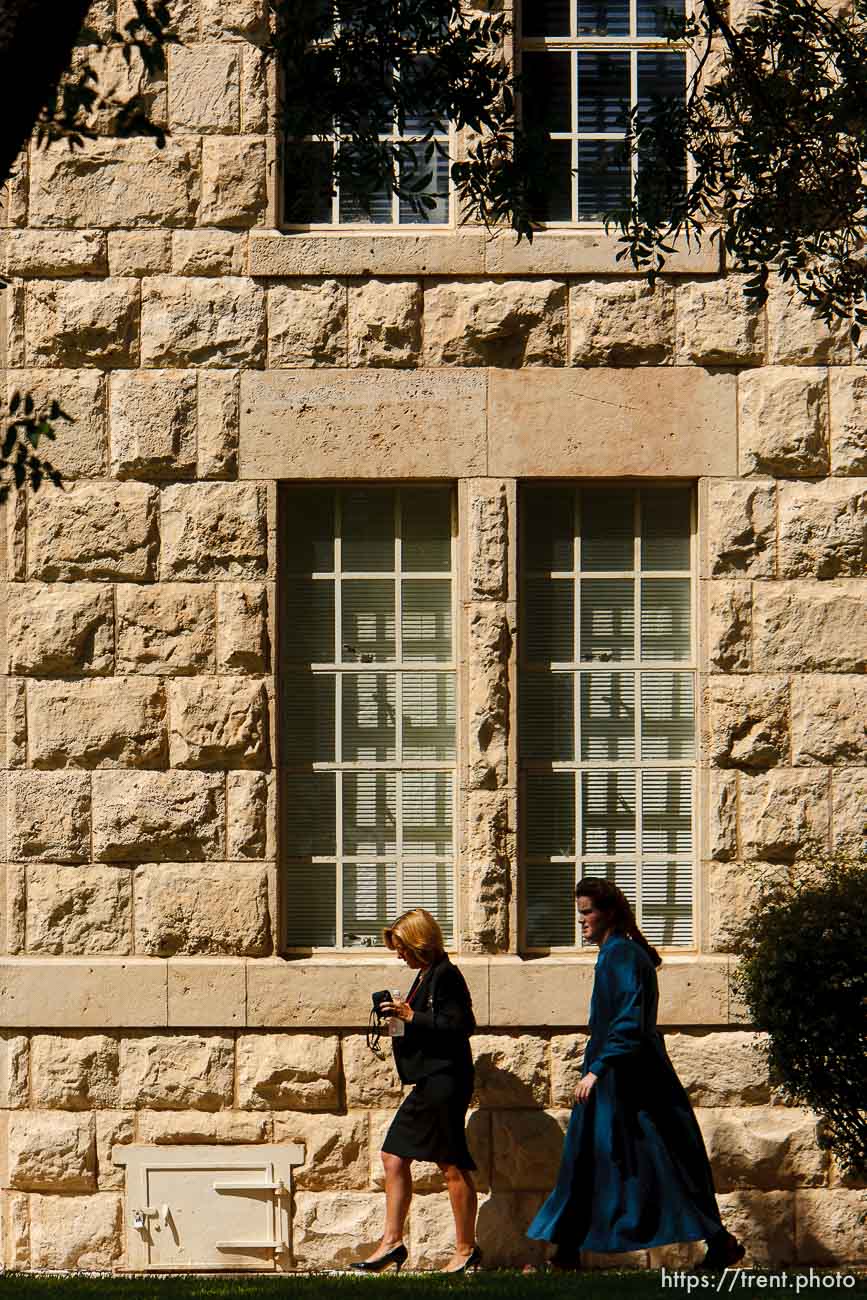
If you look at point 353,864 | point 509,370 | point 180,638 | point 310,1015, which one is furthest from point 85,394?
point 310,1015

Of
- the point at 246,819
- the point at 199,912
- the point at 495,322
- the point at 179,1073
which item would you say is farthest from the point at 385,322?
the point at 179,1073

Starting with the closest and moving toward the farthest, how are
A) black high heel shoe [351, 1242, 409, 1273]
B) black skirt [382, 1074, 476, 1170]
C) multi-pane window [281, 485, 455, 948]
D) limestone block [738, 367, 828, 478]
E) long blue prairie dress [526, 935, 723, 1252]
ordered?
long blue prairie dress [526, 935, 723, 1252], black skirt [382, 1074, 476, 1170], black high heel shoe [351, 1242, 409, 1273], limestone block [738, 367, 828, 478], multi-pane window [281, 485, 455, 948]

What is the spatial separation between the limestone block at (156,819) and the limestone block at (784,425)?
3586mm

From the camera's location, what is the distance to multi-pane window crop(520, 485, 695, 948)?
9836 mm

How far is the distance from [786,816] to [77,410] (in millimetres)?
4577

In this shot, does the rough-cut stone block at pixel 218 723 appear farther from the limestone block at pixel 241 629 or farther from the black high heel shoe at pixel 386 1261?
the black high heel shoe at pixel 386 1261

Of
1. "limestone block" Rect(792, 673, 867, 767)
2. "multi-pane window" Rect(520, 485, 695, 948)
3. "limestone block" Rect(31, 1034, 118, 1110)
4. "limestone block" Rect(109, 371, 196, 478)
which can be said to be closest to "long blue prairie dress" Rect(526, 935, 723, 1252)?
"multi-pane window" Rect(520, 485, 695, 948)

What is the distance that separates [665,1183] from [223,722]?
3.40m

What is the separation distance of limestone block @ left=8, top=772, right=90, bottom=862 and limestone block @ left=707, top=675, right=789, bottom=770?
3534mm

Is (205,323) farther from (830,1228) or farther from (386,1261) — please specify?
(830,1228)

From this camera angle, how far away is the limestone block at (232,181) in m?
9.65

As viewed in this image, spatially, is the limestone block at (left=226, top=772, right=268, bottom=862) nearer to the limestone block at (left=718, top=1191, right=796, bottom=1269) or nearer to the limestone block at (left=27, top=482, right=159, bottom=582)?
the limestone block at (left=27, top=482, right=159, bottom=582)

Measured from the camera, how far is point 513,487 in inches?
380

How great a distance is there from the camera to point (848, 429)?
965cm
